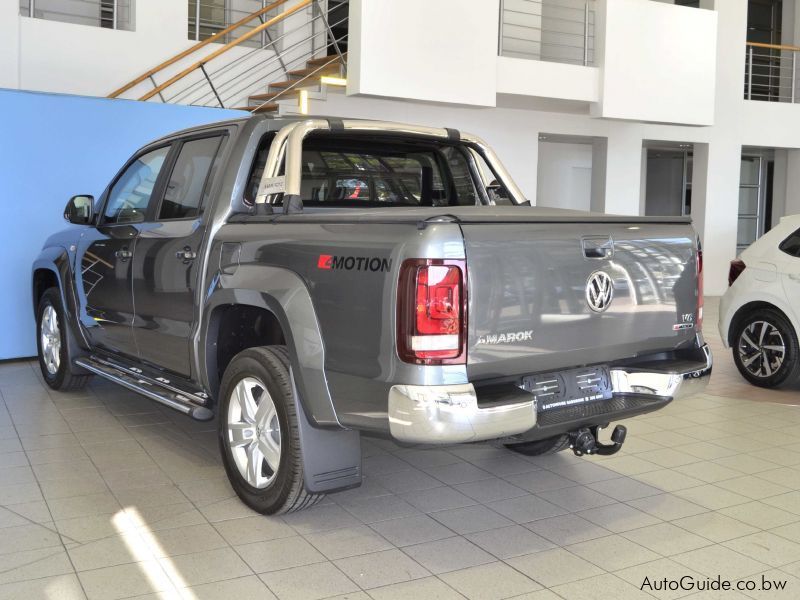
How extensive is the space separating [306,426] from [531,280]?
1.11m

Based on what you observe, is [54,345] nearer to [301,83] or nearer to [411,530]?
[411,530]

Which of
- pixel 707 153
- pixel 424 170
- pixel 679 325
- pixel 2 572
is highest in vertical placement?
pixel 707 153

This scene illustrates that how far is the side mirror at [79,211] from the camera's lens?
5758mm

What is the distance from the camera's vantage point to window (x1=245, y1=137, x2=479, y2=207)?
4.62 meters

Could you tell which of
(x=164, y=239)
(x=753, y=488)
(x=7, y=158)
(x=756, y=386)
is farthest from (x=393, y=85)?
(x=753, y=488)

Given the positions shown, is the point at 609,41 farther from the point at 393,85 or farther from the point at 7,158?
the point at 7,158

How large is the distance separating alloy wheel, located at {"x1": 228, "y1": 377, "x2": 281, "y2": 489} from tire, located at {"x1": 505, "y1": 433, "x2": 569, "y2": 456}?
153 cm

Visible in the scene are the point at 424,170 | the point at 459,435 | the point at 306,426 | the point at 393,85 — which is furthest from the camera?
the point at 393,85

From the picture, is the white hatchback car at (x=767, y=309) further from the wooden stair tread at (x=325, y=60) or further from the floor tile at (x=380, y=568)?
the wooden stair tread at (x=325, y=60)

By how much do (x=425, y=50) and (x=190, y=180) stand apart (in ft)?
21.0

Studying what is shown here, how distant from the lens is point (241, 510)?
4.13 m

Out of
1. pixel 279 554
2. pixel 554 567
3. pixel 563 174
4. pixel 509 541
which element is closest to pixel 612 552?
pixel 554 567

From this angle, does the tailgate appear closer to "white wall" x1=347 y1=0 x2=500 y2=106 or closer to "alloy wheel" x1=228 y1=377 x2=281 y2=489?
"alloy wheel" x1=228 y1=377 x2=281 y2=489

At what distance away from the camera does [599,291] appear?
12.0 ft
